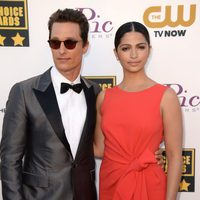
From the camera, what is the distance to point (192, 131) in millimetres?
2057

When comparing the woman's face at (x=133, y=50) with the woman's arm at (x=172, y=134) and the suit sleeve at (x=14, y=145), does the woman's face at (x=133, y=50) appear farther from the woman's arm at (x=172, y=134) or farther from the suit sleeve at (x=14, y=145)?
the suit sleeve at (x=14, y=145)

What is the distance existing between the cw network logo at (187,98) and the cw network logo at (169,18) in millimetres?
377

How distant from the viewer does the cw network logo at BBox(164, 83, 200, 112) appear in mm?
2023

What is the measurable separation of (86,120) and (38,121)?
0.81ft

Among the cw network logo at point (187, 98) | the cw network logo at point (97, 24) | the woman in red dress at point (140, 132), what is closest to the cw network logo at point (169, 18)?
the cw network logo at point (97, 24)

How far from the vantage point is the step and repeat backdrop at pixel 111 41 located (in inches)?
76.7

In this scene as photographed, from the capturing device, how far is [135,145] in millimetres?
1389

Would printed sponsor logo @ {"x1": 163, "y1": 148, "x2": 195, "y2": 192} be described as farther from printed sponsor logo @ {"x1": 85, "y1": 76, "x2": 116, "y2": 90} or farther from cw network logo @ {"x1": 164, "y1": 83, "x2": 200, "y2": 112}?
printed sponsor logo @ {"x1": 85, "y1": 76, "x2": 116, "y2": 90}

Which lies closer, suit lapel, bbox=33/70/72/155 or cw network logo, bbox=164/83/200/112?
suit lapel, bbox=33/70/72/155

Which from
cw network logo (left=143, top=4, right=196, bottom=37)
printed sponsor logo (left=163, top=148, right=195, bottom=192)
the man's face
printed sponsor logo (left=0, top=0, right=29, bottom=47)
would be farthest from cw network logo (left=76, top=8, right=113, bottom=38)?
printed sponsor logo (left=163, top=148, right=195, bottom=192)

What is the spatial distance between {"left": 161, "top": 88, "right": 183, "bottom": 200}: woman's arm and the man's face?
0.49 metres

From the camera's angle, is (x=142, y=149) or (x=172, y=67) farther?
(x=172, y=67)

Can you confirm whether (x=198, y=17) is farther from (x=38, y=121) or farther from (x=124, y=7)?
(x=38, y=121)

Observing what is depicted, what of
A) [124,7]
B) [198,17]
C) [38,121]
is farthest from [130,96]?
[198,17]
